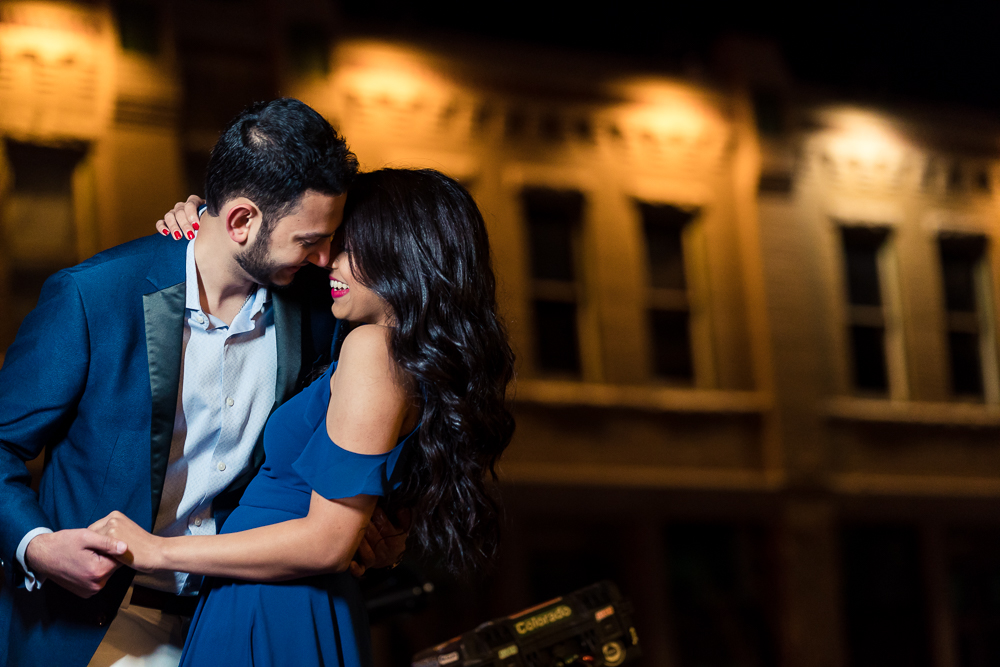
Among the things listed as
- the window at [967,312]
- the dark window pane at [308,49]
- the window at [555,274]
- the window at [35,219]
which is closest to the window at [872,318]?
the window at [967,312]

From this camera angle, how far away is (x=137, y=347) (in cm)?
235

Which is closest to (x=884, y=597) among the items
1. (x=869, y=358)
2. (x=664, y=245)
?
(x=869, y=358)

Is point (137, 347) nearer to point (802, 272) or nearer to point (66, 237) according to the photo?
point (66, 237)

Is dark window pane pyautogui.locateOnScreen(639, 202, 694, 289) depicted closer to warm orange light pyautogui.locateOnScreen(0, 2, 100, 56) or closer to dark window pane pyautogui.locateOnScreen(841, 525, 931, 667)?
dark window pane pyautogui.locateOnScreen(841, 525, 931, 667)

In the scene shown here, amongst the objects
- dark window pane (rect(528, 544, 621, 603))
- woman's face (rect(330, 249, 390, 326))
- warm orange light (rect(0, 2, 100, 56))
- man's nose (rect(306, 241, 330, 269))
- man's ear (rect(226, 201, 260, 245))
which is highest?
warm orange light (rect(0, 2, 100, 56))

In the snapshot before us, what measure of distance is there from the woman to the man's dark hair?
113 mm

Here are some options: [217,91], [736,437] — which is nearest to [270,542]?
[217,91]

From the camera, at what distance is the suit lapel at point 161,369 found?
2.33 meters

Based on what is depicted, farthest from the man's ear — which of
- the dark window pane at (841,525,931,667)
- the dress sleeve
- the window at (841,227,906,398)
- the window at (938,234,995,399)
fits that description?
the window at (938,234,995,399)

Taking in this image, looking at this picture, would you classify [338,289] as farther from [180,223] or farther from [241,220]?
[180,223]

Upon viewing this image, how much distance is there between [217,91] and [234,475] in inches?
304

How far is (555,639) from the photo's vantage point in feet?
12.5

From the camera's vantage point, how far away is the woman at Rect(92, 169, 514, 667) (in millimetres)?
2172

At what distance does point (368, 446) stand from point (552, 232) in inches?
337
